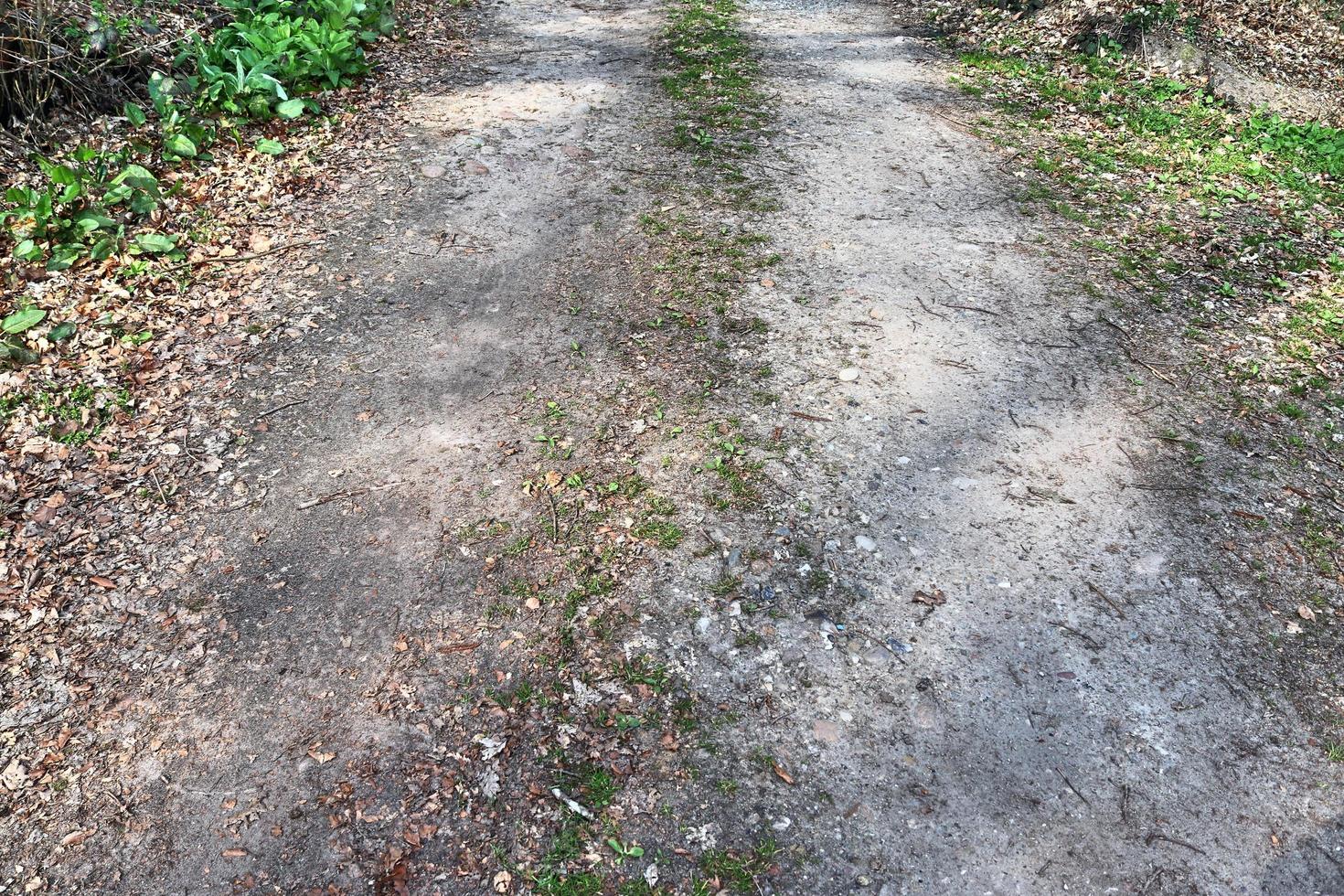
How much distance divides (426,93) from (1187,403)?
573 centimetres

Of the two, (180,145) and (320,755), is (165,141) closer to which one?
(180,145)

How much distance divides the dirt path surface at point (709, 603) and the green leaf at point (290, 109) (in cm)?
152

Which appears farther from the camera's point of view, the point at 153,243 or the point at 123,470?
the point at 153,243

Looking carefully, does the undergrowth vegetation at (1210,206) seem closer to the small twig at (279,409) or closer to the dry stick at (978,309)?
the dry stick at (978,309)

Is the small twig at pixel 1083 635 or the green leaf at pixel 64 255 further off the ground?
the green leaf at pixel 64 255

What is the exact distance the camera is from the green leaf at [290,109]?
576 centimetres

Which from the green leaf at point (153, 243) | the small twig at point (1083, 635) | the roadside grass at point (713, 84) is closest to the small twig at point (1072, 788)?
the small twig at point (1083, 635)

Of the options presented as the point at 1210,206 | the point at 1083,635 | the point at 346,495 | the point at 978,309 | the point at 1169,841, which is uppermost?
the point at 1210,206

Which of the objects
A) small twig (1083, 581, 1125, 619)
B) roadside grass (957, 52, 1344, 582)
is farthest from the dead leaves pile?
roadside grass (957, 52, 1344, 582)

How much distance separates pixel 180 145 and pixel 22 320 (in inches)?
68.7

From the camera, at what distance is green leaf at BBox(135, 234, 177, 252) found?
14.9 ft

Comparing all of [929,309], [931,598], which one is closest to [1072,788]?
[931,598]

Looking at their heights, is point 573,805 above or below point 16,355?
below

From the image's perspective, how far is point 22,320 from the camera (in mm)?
3957
